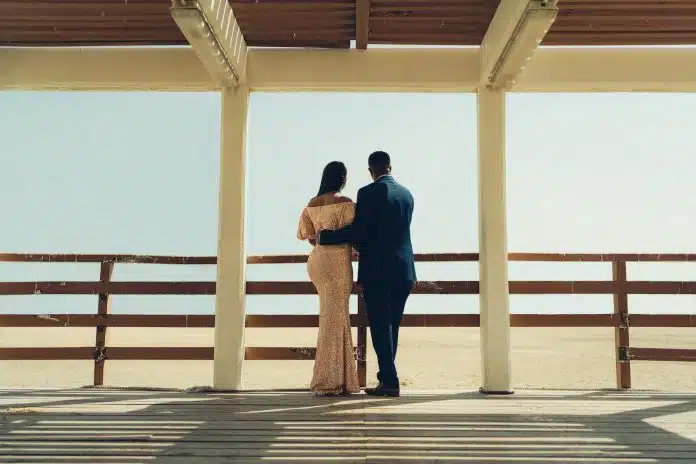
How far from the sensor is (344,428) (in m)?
2.82

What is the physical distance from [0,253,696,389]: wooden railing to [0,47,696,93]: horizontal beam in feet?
4.11

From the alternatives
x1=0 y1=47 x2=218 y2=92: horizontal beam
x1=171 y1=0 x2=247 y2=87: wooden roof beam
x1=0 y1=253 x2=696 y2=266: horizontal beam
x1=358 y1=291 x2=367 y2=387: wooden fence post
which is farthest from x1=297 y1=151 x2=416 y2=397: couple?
x1=0 y1=47 x2=218 y2=92: horizontal beam

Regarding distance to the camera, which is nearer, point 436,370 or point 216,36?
point 216,36

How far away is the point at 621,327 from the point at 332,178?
2.52m

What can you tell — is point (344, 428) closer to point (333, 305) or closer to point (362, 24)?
point (333, 305)

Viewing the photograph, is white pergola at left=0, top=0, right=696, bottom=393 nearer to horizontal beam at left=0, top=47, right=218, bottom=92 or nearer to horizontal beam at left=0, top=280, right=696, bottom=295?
horizontal beam at left=0, top=47, right=218, bottom=92

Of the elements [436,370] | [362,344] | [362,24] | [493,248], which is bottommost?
[436,370]

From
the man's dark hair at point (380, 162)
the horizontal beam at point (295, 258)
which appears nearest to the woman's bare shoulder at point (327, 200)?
the man's dark hair at point (380, 162)

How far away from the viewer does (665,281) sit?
15.9 ft

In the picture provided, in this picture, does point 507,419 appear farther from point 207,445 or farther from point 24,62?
point 24,62

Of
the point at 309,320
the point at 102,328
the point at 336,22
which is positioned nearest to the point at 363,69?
the point at 336,22

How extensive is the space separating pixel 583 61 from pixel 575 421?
2580mm

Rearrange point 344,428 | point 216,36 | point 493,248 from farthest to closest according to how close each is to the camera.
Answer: point 493,248
point 216,36
point 344,428

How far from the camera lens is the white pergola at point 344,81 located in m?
4.30
